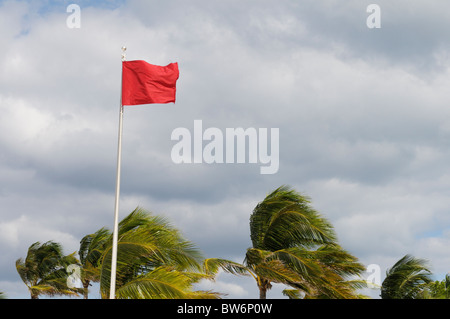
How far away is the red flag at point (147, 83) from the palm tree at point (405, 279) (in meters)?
13.7

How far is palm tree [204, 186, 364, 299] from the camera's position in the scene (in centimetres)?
1848

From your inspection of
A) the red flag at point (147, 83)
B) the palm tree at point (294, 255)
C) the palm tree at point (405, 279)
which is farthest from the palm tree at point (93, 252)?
the palm tree at point (405, 279)

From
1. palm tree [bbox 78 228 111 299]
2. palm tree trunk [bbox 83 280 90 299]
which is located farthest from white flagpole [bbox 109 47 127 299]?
palm tree trunk [bbox 83 280 90 299]

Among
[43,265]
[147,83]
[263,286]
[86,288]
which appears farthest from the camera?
[43,265]

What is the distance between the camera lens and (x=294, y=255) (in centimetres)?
1898

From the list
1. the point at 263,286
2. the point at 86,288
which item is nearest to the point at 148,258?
the point at 263,286

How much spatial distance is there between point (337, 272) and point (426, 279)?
276 inches

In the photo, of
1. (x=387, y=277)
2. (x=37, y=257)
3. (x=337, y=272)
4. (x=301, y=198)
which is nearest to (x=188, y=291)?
(x=337, y=272)

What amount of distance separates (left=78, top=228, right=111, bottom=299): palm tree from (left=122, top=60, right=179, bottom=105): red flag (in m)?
5.68

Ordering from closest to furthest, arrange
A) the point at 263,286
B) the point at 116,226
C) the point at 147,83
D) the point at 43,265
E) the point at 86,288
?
the point at 116,226 → the point at 147,83 → the point at 263,286 → the point at 86,288 → the point at 43,265

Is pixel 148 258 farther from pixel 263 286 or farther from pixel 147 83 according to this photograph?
pixel 147 83

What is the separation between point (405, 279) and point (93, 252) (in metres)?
13.5

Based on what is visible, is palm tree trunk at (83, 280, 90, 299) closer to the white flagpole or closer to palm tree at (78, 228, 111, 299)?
palm tree at (78, 228, 111, 299)
